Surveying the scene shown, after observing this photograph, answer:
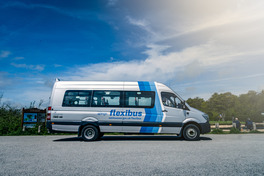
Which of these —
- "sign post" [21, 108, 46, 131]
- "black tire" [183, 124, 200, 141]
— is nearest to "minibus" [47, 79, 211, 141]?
"black tire" [183, 124, 200, 141]

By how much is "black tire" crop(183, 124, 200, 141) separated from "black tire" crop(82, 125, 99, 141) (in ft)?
13.5

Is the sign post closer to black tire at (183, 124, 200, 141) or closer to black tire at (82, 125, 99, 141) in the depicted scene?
black tire at (82, 125, 99, 141)

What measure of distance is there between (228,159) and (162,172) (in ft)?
7.50

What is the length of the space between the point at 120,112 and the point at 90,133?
1.70 meters

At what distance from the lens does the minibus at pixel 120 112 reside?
9805 mm

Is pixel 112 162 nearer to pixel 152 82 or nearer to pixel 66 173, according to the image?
pixel 66 173

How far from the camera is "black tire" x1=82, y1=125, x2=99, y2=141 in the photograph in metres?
9.78

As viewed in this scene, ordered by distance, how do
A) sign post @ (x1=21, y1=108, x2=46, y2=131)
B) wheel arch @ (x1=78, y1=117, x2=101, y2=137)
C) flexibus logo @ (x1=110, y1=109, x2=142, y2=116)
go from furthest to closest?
sign post @ (x1=21, y1=108, x2=46, y2=131)
flexibus logo @ (x1=110, y1=109, x2=142, y2=116)
wheel arch @ (x1=78, y1=117, x2=101, y2=137)

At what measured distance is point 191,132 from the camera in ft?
32.4

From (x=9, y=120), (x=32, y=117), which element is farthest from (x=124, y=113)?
(x=9, y=120)

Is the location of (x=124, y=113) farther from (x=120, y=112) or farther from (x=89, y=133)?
(x=89, y=133)

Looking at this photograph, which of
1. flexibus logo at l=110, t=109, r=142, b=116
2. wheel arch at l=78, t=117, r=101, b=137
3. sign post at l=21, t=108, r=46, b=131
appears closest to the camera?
wheel arch at l=78, t=117, r=101, b=137

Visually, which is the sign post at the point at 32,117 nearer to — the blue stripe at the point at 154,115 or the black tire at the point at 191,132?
the blue stripe at the point at 154,115

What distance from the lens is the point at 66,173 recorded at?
14.3 feet
